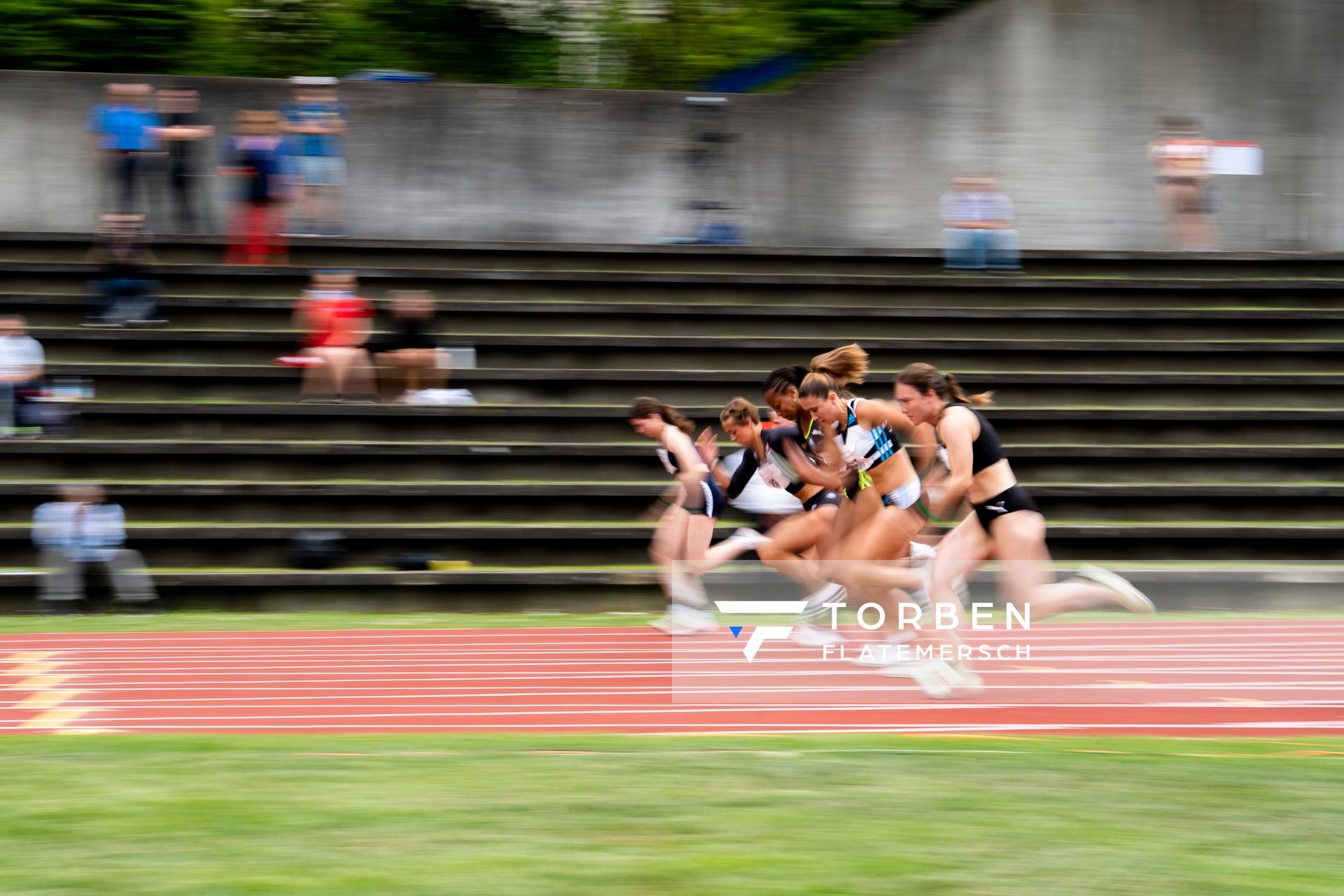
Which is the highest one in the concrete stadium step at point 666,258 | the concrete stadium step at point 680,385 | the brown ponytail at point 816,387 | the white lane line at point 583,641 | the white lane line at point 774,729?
the concrete stadium step at point 666,258

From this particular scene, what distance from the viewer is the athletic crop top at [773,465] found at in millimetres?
9219

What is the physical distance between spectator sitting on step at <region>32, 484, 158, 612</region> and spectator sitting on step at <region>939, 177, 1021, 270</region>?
10182 mm

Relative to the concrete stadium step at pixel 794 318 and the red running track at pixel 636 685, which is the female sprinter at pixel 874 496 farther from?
the concrete stadium step at pixel 794 318

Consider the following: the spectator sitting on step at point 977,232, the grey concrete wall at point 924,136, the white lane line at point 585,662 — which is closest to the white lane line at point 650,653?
the white lane line at point 585,662

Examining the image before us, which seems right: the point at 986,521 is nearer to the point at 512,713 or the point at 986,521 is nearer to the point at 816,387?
the point at 816,387

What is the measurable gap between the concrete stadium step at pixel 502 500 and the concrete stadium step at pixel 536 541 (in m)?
0.12

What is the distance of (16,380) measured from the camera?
1330cm

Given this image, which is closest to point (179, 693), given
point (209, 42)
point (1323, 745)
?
point (1323, 745)

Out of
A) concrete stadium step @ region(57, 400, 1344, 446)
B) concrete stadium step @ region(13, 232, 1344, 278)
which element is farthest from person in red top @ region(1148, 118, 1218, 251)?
concrete stadium step @ region(57, 400, 1344, 446)

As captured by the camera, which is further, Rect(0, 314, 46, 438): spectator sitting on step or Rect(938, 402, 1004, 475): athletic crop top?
Rect(0, 314, 46, 438): spectator sitting on step

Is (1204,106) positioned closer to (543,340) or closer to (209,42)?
(543,340)

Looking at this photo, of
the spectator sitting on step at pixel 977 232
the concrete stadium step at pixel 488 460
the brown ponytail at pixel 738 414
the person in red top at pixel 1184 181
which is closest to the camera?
the brown ponytail at pixel 738 414

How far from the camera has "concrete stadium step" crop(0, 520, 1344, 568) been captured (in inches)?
468

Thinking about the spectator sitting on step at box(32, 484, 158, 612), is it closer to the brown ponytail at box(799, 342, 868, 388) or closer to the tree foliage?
the brown ponytail at box(799, 342, 868, 388)
